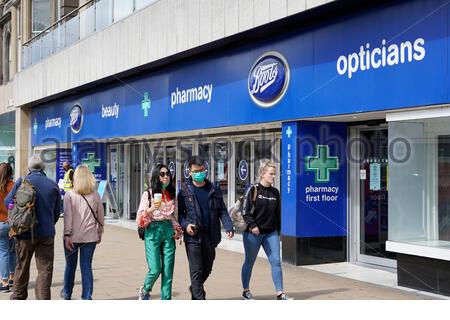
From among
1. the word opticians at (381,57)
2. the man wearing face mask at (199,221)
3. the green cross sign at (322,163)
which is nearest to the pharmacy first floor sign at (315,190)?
the green cross sign at (322,163)

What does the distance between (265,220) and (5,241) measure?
340cm

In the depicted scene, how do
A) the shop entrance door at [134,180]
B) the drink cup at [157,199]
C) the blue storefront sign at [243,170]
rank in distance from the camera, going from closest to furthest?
1. the drink cup at [157,199]
2. the blue storefront sign at [243,170]
3. the shop entrance door at [134,180]

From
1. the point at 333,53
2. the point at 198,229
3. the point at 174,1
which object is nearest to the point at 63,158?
the point at 174,1

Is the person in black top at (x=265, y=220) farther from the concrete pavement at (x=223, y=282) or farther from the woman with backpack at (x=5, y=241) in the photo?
the woman with backpack at (x=5, y=241)

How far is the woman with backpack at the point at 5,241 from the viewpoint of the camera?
25.0ft

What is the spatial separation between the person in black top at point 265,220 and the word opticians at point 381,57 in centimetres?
236

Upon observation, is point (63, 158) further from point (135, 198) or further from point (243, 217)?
point (243, 217)

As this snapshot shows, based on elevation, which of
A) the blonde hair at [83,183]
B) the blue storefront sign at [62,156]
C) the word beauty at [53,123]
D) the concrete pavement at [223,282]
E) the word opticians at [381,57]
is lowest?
the concrete pavement at [223,282]

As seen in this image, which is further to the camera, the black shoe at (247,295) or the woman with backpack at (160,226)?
the black shoe at (247,295)

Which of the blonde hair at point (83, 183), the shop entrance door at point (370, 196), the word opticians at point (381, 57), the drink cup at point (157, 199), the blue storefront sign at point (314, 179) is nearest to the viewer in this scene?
the drink cup at point (157, 199)

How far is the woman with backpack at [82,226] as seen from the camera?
269 inches

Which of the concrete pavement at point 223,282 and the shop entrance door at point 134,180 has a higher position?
the shop entrance door at point 134,180

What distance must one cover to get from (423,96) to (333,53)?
1.90 m
